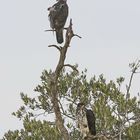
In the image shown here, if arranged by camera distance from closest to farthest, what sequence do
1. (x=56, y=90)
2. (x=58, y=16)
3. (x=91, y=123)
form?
(x=56, y=90) → (x=91, y=123) → (x=58, y=16)

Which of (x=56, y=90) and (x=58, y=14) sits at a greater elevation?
(x=58, y=14)

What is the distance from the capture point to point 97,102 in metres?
21.7

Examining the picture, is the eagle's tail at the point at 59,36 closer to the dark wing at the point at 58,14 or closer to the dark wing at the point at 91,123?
the dark wing at the point at 58,14

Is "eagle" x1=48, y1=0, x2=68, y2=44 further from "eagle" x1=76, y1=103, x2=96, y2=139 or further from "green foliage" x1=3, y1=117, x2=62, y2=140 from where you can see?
"green foliage" x1=3, y1=117, x2=62, y2=140

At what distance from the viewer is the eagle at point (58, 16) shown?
1561cm

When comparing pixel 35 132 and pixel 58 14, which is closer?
pixel 58 14

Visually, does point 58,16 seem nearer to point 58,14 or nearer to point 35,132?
point 58,14

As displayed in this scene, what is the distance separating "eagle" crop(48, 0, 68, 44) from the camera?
15.6 meters

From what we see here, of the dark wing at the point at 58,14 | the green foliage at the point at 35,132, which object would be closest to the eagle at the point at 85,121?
the dark wing at the point at 58,14

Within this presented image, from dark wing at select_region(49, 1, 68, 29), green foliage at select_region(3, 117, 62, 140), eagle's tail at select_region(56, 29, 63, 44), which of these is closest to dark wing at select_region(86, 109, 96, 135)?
eagle's tail at select_region(56, 29, 63, 44)

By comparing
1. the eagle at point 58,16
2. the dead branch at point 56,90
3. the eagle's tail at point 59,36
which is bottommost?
the dead branch at point 56,90

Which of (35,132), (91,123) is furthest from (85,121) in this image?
(35,132)

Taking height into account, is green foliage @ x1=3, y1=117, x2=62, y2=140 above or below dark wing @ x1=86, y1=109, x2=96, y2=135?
above

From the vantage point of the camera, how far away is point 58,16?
16.0 metres
